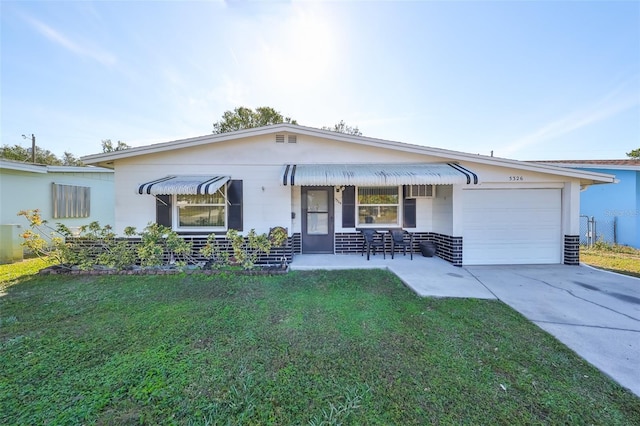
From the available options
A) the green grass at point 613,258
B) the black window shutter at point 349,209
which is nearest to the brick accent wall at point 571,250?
the green grass at point 613,258

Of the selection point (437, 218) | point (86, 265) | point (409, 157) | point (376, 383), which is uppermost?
point (409, 157)

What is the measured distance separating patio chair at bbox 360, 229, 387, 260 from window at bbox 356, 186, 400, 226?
1.76 feet

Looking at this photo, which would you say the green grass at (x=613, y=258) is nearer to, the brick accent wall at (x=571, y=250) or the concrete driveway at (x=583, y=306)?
the brick accent wall at (x=571, y=250)

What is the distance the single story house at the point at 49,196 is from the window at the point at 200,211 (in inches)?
262

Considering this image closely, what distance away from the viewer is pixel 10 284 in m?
6.33

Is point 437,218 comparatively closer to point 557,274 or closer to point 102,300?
point 557,274

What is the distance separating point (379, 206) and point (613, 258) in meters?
9.52

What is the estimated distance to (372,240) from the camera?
28.5 feet

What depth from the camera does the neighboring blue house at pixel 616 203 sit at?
1282 cm

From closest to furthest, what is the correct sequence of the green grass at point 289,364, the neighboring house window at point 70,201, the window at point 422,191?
1. the green grass at point 289,364
2. the window at point 422,191
3. the neighboring house window at point 70,201

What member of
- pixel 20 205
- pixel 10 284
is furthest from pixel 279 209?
pixel 20 205

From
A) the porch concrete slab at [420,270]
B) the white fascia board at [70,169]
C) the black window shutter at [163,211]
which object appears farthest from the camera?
the white fascia board at [70,169]

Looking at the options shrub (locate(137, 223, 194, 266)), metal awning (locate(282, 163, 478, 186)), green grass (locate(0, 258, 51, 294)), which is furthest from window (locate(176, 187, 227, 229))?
green grass (locate(0, 258, 51, 294))

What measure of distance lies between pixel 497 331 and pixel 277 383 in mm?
3542
